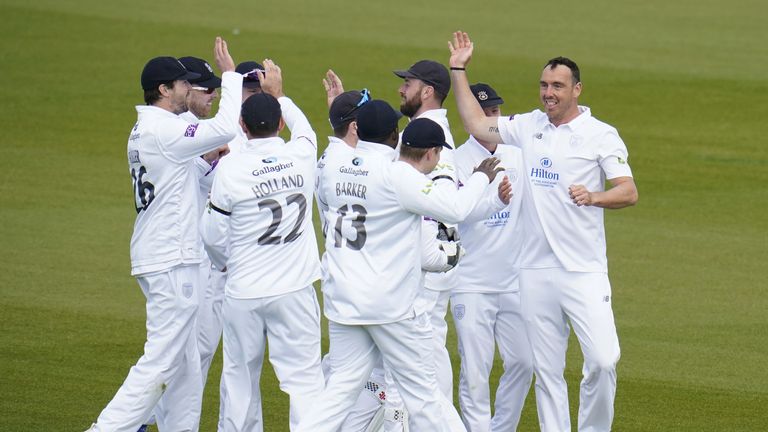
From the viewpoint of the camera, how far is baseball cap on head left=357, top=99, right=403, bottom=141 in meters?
8.42

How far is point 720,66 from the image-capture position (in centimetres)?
2636

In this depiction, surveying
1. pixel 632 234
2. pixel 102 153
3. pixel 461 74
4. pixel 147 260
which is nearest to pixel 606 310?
pixel 461 74

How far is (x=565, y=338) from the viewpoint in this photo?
9.28 m

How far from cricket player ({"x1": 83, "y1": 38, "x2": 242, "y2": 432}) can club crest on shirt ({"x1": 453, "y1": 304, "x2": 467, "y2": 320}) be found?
2.07 meters

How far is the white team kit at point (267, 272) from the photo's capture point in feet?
28.3

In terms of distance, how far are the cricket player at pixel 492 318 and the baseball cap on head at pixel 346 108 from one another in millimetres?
1480

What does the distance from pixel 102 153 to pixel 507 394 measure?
12.2 metres

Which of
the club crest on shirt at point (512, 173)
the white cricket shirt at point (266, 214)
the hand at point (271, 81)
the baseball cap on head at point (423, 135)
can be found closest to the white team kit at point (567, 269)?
the club crest on shirt at point (512, 173)

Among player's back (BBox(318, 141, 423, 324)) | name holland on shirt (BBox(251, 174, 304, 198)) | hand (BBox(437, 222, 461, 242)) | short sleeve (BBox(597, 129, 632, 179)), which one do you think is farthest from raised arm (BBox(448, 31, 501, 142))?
name holland on shirt (BBox(251, 174, 304, 198))

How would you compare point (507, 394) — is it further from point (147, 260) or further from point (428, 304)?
point (147, 260)

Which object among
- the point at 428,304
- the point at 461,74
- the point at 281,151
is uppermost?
the point at 461,74

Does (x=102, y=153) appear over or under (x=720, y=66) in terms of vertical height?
under

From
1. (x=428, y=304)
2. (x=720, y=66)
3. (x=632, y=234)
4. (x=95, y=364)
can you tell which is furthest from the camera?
(x=720, y=66)

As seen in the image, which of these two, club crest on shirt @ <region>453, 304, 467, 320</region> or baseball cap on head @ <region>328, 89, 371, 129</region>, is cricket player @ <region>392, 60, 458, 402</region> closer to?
club crest on shirt @ <region>453, 304, 467, 320</region>
